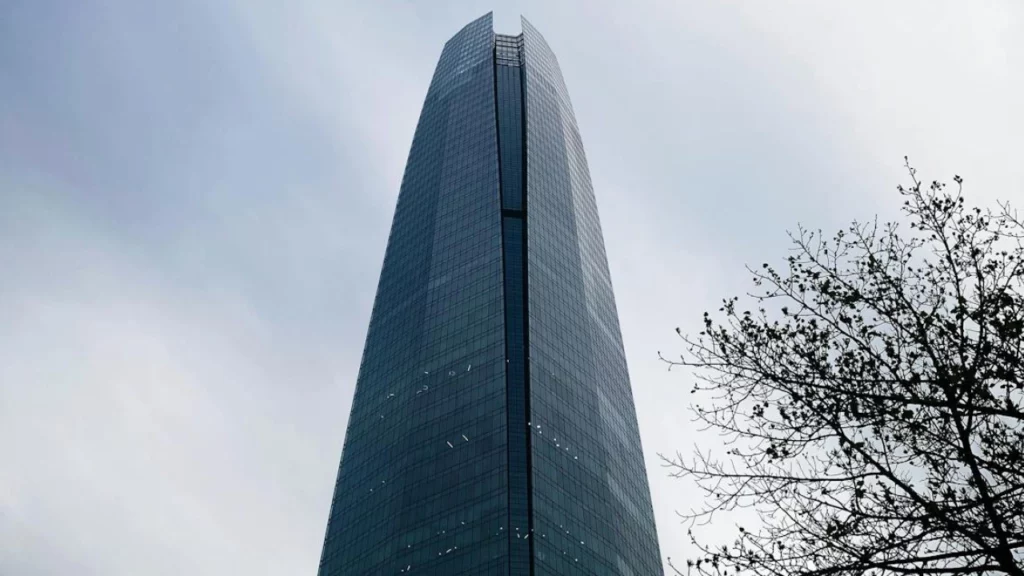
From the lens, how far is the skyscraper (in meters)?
87.0

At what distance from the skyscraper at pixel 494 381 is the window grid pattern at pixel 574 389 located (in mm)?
279

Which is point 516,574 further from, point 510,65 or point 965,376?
point 510,65

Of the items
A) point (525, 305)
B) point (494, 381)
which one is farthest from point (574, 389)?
point (525, 305)

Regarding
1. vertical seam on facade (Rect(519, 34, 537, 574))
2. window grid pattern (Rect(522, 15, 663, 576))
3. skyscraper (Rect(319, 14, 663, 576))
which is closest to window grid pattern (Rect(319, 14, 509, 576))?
skyscraper (Rect(319, 14, 663, 576))

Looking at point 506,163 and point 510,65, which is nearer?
point 506,163

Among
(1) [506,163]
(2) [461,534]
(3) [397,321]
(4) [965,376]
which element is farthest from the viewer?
(1) [506,163]

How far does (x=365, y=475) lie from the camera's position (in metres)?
101

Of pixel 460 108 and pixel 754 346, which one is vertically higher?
pixel 460 108

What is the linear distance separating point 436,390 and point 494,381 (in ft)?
28.3

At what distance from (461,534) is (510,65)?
102m

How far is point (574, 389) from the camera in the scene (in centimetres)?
10519

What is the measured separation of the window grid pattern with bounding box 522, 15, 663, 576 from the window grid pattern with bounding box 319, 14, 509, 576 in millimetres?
4874

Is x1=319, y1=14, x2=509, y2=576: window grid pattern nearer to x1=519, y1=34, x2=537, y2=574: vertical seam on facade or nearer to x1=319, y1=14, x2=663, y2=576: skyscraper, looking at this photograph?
x1=319, y1=14, x2=663, y2=576: skyscraper

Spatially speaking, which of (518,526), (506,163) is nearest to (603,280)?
(506,163)
